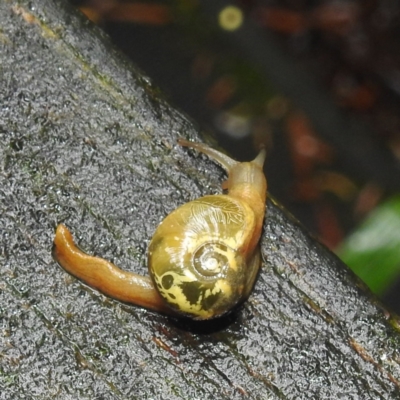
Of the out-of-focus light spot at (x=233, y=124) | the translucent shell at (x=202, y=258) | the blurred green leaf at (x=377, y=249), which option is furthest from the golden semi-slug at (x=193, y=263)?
the out-of-focus light spot at (x=233, y=124)

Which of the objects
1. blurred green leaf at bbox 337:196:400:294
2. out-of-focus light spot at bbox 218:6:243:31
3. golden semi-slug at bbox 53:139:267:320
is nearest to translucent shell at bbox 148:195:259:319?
golden semi-slug at bbox 53:139:267:320

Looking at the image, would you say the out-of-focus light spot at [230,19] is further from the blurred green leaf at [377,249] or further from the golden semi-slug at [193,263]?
the golden semi-slug at [193,263]

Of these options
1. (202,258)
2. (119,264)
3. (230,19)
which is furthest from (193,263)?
(230,19)

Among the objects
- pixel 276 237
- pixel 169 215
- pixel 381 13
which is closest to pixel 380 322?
pixel 276 237

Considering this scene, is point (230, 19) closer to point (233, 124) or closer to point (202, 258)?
point (233, 124)

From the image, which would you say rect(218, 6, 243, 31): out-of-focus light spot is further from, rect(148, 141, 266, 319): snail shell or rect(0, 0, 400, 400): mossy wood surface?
rect(148, 141, 266, 319): snail shell

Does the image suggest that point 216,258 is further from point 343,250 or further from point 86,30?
point 343,250
